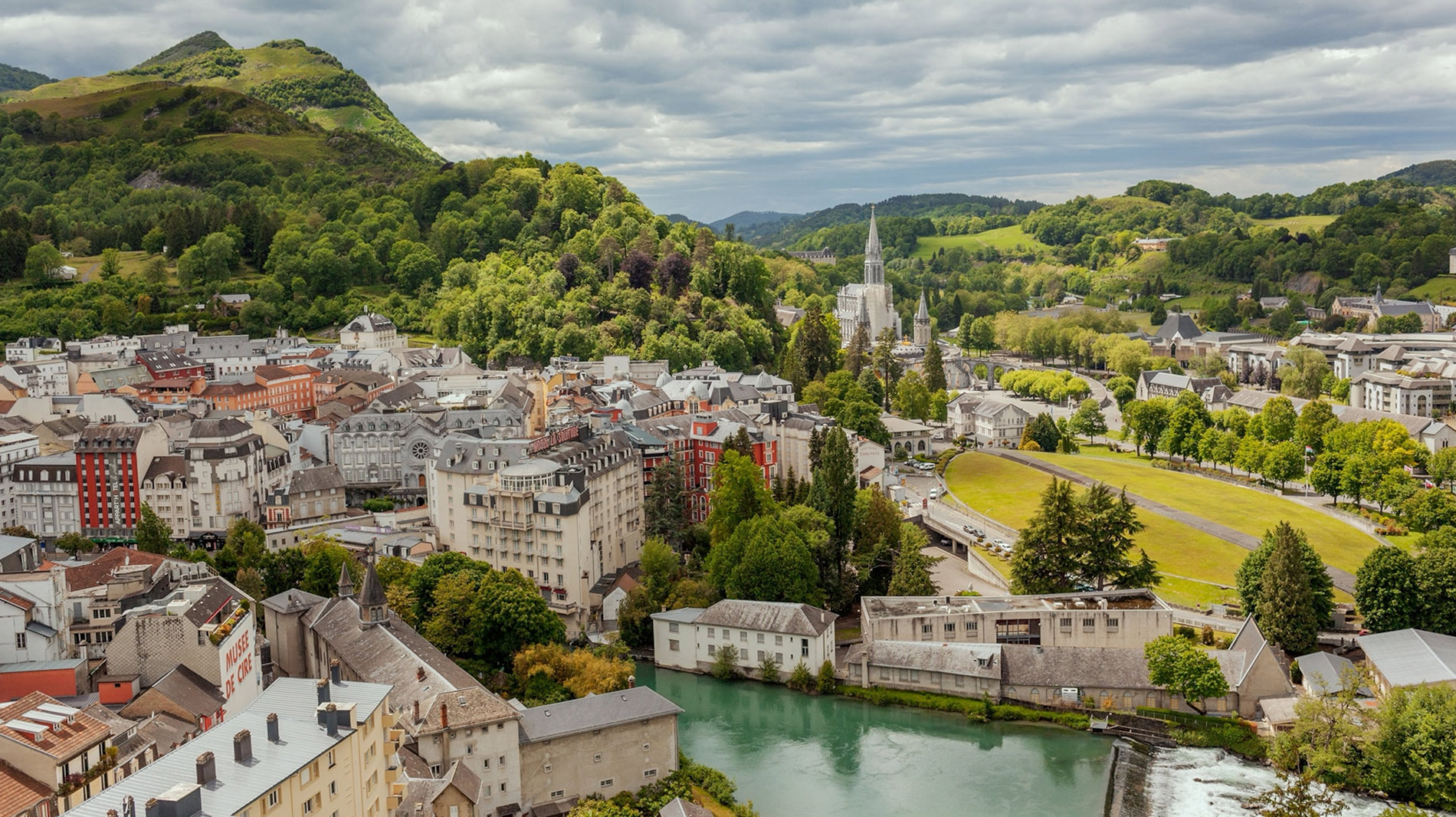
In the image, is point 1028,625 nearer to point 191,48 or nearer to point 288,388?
point 288,388

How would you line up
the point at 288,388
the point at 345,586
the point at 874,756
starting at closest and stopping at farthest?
1. the point at 874,756
2. the point at 345,586
3. the point at 288,388

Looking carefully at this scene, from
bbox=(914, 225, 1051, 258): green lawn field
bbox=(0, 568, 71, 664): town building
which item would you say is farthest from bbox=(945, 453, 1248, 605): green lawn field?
bbox=(914, 225, 1051, 258): green lawn field

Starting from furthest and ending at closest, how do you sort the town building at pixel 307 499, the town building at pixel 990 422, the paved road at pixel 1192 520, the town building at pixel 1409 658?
1. the town building at pixel 990 422
2. the town building at pixel 307 499
3. the paved road at pixel 1192 520
4. the town building at pixel 1409 658

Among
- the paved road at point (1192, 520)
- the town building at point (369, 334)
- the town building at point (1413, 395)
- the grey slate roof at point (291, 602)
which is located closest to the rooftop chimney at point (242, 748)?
the grey slate roof at point (291, 602)

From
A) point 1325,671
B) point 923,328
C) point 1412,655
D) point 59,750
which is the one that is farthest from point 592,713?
point 923,328

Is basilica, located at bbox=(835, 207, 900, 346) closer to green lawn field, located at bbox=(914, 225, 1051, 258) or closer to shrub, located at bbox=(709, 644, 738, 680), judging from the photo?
green lawn field, located at bbox=(914, 225, 1051, 258)

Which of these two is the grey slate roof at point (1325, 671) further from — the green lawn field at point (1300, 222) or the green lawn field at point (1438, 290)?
the green lawn field at point (1300, 222)
